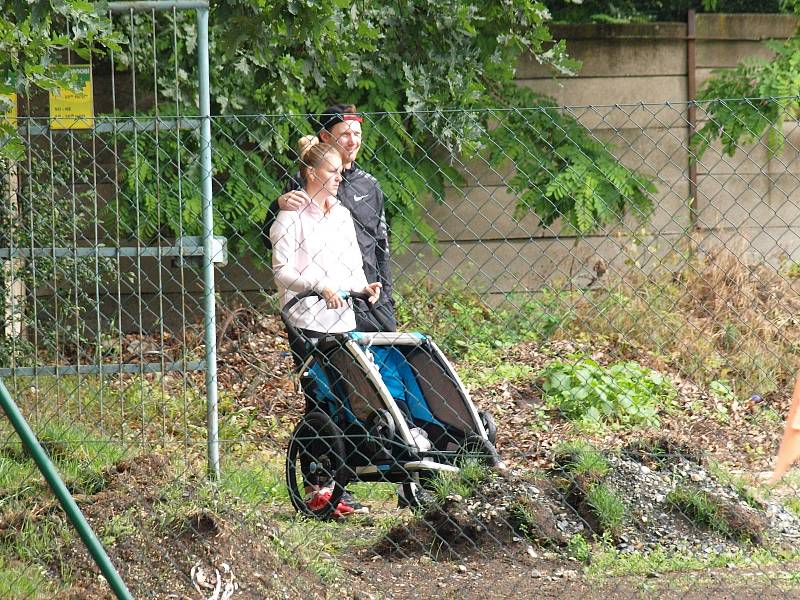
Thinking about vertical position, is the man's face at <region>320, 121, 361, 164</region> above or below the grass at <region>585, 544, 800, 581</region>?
above

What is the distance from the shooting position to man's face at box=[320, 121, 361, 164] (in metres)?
5.20

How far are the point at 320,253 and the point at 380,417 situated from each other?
836 mm

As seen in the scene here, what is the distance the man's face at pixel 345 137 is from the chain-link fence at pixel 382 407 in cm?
2

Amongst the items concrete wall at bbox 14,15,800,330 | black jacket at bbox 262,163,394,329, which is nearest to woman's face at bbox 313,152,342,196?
black jacket at bbox 262,163,394,329

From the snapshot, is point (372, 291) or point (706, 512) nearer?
point (706, 512)

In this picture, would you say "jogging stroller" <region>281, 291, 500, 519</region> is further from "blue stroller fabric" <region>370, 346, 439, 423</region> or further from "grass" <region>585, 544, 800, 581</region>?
"grass" <region>585, 544, 800, 581</region>

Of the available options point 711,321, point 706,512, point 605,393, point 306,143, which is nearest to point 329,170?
point 306,143

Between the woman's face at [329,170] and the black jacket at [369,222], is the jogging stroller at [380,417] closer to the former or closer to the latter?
the black jacket at [369,222]

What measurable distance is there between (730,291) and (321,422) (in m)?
3.77

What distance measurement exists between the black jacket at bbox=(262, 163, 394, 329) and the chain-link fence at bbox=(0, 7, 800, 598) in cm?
1

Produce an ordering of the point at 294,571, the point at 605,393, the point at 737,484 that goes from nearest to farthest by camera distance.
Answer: the point at 294,571 < the point at 737,484 < the point at 605,393

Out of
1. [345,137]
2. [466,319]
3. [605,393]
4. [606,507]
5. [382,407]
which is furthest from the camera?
[466,319]

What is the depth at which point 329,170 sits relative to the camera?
202 inches

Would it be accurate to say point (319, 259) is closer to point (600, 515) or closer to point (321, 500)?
point (321, 500)
